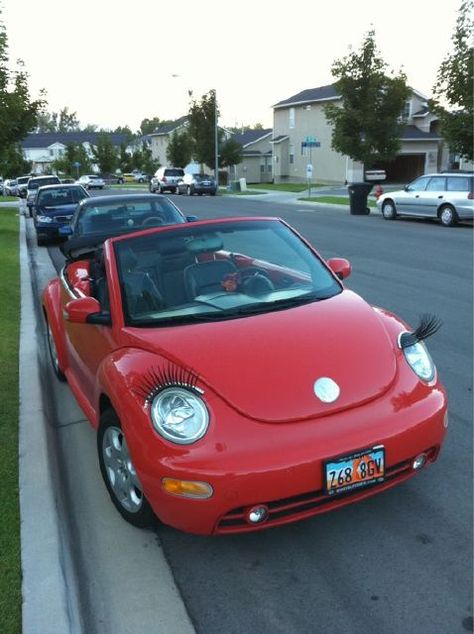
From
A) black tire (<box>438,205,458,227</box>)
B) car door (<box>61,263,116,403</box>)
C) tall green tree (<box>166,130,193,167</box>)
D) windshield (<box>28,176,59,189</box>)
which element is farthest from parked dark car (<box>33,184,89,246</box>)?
tall green tree (<box>166,130,193,167</box>)

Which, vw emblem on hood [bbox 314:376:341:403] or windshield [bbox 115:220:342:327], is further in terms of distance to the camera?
windshield [bbox 115:220:342:327]

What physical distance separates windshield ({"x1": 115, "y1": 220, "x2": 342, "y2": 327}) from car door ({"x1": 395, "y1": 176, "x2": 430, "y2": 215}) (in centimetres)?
1655

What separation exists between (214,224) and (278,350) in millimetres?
1407

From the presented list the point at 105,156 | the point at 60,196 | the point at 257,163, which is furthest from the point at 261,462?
the point at 105,156

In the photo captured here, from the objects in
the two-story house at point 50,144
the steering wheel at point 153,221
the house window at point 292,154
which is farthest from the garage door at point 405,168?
the two-story house at point 50,144

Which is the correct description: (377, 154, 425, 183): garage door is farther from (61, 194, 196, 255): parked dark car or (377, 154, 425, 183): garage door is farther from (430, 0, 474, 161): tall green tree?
(61, 194, 196, 255): parked dark car

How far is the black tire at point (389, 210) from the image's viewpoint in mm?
20797

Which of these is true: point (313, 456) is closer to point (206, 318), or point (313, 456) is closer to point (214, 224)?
point (206, 318)

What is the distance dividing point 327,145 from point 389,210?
28.9m

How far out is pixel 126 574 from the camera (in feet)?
9.65

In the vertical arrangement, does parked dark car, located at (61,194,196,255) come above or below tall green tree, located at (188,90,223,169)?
below

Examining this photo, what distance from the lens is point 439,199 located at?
1898 cm

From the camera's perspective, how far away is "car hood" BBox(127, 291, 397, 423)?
2.84m

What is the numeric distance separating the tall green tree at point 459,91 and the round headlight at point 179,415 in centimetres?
2011
